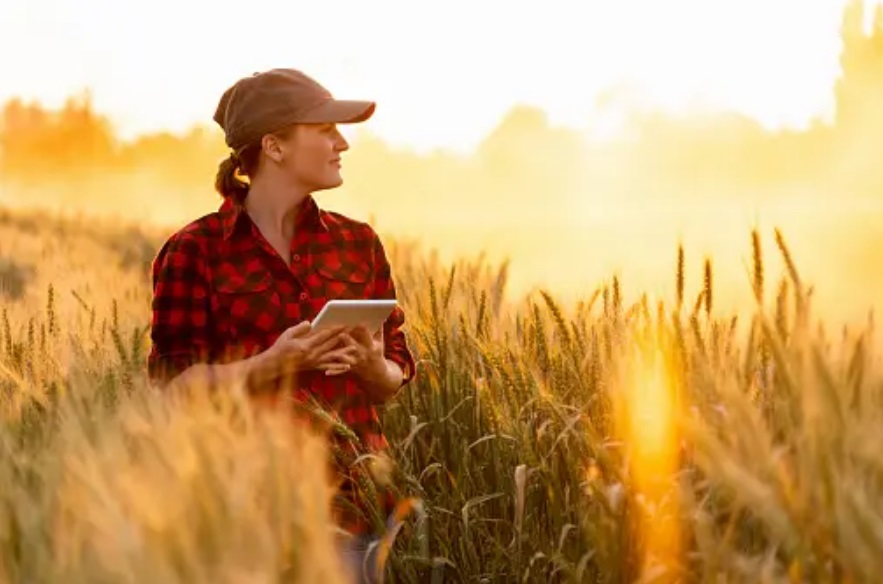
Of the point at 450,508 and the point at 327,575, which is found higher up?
the point at 327,575

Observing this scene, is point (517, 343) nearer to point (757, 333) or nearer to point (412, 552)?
point (412, 552)

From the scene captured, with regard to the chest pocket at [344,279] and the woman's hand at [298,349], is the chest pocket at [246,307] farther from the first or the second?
the woman's hand at [298,349]

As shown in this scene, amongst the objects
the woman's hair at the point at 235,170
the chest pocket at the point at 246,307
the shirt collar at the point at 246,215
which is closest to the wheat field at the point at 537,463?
the chest pocket at the point at 246,307

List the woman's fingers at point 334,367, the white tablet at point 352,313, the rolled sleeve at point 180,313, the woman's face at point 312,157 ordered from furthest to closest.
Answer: the woman's face at point 312,157 < the rolled sleeve at point 180,313 < the woman's fingers at point 334,367 < the white tablet at point 352,313

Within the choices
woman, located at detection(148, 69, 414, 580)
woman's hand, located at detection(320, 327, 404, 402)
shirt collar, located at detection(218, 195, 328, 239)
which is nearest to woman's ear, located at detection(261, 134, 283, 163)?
woman, located at detection(148, 69, 414, 580)

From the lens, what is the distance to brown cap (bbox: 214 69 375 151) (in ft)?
10.5

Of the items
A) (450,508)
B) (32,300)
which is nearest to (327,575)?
(450,508)

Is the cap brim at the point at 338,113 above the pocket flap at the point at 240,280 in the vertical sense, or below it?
above

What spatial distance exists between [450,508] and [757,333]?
78cm

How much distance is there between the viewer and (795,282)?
192cm

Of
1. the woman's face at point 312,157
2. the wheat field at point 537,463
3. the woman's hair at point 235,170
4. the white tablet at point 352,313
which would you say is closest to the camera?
the wheat field at point 537,463

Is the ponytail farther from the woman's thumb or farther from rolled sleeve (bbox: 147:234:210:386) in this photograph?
the woman's thumb

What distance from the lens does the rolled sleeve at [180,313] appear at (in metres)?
3.06

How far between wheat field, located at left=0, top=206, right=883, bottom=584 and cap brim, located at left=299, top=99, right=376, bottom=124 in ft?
1.59
